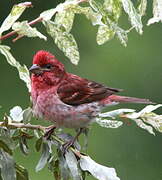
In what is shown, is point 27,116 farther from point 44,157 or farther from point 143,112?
point 143,112

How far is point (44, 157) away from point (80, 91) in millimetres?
1098

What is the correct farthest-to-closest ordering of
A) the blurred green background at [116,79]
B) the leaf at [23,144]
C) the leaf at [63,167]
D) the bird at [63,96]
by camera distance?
the blurred green background at [116,79] → the bird at [63,96] → the leaf at [23,144] → the leaf at [63,167]

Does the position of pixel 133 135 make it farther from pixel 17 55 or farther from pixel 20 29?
pixel 20 29

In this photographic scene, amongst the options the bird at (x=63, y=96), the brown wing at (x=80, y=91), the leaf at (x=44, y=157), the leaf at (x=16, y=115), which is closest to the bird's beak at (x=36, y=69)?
the bird at (x=63, y=96)

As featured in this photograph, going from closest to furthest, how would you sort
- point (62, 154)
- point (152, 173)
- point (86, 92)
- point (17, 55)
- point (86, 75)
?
point (62, 154) < point (86, 92) < point (152, 173) < point (86, 75) < point (17, 55)

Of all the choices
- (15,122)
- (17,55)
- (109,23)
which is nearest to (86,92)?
(15,122)

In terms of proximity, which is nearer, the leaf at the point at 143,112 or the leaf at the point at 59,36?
the leaf at the point at 59,36

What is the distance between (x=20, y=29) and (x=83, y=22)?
683cm

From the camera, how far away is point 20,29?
3.10 m

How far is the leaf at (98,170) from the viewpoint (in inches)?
127

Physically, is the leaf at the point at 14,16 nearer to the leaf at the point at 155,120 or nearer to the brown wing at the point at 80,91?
the leaf at the point at 155,120

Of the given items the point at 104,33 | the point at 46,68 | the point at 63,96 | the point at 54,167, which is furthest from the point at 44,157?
the point at 63,96

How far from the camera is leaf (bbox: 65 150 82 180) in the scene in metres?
3.31

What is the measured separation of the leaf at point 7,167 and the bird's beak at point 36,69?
910mm
